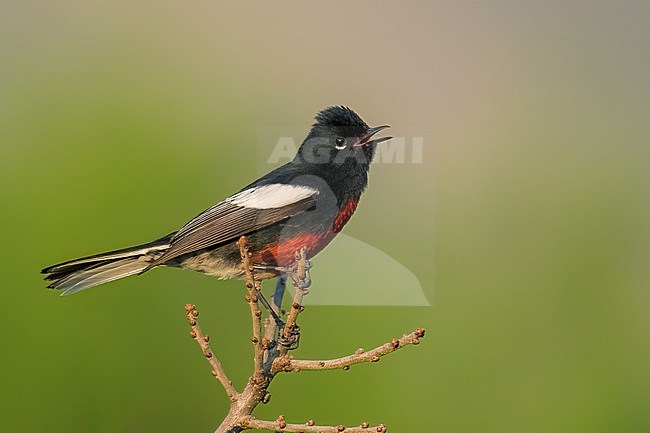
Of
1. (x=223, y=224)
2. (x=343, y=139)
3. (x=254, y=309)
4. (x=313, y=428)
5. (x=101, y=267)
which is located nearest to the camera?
(x=313, y=428)

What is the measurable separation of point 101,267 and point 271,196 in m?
0.62

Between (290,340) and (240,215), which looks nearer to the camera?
(290,340)

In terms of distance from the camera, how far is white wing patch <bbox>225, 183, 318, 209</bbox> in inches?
108

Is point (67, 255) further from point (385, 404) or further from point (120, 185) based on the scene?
point (385, 404)

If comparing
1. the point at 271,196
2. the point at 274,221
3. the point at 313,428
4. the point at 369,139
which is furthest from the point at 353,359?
the point at 369,139

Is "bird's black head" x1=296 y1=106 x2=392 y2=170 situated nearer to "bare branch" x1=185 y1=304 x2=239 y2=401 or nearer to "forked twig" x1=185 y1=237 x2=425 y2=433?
"forked twig" x1=185 y1=237 x2=425 y2=433

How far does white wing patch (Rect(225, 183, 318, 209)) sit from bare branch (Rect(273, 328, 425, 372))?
628 millimetres

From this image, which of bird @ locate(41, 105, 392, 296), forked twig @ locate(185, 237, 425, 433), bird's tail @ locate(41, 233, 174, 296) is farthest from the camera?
bird @ locate(41, 105, 392, 296)

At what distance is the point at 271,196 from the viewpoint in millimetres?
2777

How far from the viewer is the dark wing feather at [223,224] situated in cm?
258

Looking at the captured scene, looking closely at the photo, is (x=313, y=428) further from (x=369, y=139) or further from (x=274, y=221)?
(x=369, y=139)

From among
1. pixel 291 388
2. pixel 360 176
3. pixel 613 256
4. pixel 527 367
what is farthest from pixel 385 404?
pixel 613 256

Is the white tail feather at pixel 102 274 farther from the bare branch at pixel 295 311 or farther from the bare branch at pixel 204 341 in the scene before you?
the bare branch at pixel 295 311

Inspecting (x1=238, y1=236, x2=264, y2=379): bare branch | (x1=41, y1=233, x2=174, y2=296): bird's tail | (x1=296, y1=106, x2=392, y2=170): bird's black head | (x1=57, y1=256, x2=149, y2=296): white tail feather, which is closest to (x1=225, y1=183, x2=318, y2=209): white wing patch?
(x1=296, y1=106, x2=392, y2=170): bird's black head
